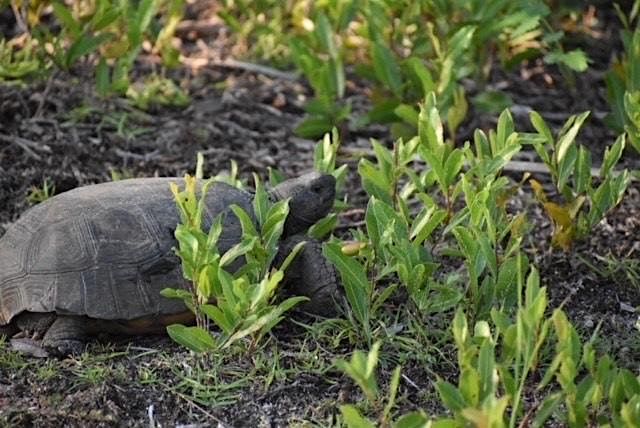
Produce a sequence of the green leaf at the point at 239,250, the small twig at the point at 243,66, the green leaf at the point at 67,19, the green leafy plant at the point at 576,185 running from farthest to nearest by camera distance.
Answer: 1. the small twig at the point at 243,66
2. the green leaf at the point at 67,19
3. the green leafy plant at the point at 576,185
4. the green leaf at the point at 239,250

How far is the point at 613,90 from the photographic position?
5.08m

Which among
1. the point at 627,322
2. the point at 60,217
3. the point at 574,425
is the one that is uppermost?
the point at 60,217

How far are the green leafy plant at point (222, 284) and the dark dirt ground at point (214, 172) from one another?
154 millimetres

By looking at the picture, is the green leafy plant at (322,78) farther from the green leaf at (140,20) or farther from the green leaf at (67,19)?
the green leaf at (67,19)

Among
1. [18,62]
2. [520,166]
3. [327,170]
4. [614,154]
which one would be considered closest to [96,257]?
[327,170]

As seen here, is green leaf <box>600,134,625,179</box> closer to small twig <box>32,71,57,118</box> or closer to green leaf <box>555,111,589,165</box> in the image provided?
green leaf <box>555,111,589,165</box>

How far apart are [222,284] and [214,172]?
172cm

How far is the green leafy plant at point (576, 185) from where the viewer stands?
13.6 feet

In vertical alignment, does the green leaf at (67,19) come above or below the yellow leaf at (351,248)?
above

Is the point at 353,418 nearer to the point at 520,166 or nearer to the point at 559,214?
the point at 559,214

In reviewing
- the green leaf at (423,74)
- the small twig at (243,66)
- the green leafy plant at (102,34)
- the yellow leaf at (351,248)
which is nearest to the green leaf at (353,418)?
the yellow leaf at (351,248)

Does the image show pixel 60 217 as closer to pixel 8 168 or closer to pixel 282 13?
pixel 8 168

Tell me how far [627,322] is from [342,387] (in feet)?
3.68

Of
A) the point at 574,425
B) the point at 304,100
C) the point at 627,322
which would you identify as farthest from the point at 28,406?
the point at 304,100
